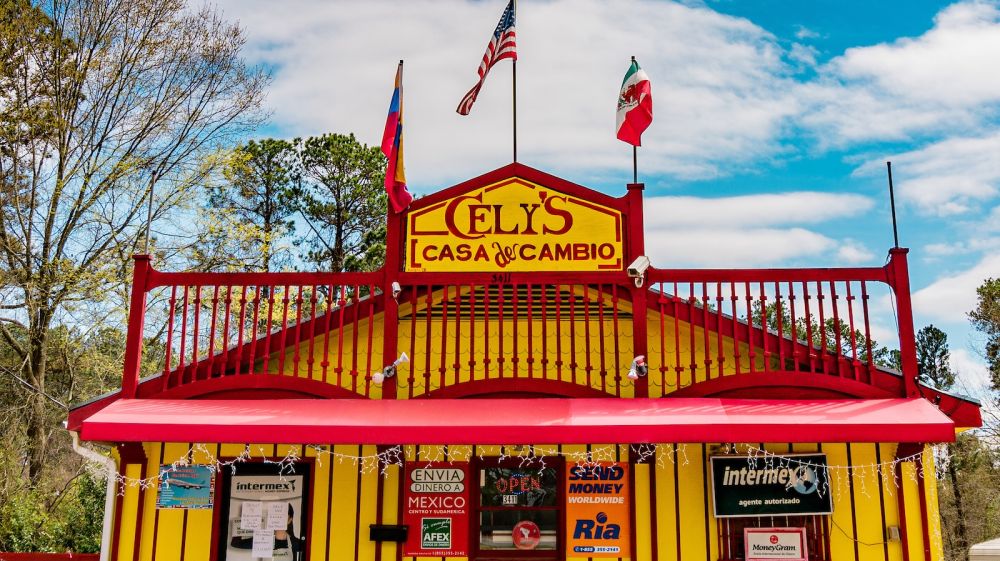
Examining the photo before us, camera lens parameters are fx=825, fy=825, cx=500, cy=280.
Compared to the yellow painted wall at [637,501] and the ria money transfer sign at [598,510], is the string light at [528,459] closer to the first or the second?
the yellow painted wall at [637,501]

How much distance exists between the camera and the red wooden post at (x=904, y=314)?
8617 mm

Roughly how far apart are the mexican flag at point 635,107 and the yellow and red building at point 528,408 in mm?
952

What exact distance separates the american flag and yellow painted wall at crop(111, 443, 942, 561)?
4.13m

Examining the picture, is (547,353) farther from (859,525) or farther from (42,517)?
(42,517)

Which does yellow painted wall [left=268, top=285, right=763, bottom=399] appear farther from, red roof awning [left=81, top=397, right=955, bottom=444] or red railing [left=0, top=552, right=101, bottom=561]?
red railing [left=0, top=552, right=101, bottom=561]

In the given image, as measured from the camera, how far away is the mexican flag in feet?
32.2

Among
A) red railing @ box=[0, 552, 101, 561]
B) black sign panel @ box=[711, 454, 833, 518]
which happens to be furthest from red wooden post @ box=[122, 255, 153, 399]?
black sign panel @ box=[711, 454, 833, 518]

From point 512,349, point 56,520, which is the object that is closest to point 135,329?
point 512,349

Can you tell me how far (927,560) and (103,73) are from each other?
2162 cm

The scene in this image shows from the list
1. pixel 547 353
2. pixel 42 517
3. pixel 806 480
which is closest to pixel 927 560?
pixel 806 480

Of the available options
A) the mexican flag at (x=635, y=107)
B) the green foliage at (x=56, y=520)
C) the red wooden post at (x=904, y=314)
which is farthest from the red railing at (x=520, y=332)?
the green foliage at (x=56, y=520)

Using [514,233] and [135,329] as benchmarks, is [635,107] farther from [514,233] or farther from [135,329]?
[135,329]

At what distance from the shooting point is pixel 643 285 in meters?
9.15

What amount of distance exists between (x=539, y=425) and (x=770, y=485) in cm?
277
